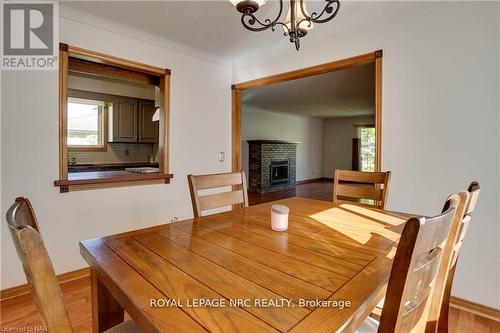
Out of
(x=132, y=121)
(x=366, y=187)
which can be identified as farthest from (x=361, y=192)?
(x=132, y=121)

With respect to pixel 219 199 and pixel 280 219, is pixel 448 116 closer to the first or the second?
pixel 280 219

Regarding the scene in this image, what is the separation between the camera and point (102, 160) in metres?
4.85

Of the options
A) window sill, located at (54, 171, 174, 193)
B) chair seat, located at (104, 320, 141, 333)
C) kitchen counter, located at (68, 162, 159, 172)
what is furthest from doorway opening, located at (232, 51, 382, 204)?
kitchen counter, located at (68, 162, 159, 172)

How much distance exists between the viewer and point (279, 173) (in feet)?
26.1

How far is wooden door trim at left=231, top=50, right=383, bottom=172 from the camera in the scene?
2350 mm

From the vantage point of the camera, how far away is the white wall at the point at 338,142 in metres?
9.56

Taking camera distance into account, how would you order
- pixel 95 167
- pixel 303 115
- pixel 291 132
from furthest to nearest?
pixel 303 115
pixel 291 132
pixel 95 167

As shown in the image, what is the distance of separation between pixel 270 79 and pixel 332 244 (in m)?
2.50

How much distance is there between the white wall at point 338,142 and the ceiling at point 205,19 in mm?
7358

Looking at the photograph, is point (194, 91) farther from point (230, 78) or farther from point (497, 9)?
point (497, 9)

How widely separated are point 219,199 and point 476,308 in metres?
2.02

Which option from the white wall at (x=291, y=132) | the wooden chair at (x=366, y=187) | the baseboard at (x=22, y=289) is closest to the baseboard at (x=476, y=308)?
the wooden chair at (x=366, y=187)

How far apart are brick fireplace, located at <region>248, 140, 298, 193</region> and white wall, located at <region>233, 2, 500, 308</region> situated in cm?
499

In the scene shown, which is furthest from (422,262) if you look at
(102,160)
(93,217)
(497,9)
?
(102,160)
